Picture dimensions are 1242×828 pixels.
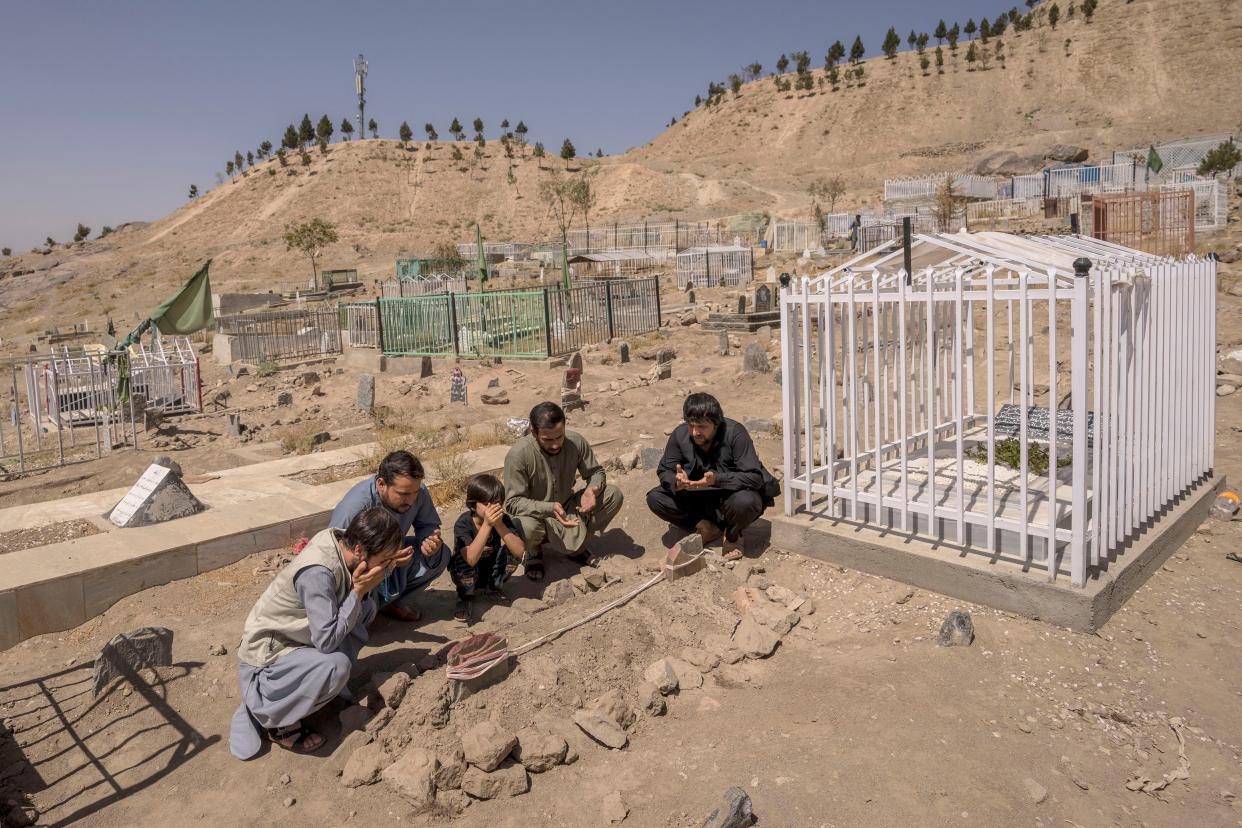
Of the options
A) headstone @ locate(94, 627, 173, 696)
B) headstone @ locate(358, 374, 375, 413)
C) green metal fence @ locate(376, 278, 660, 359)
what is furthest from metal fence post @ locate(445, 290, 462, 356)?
headstone @ locate(94, 627, 173, 696)

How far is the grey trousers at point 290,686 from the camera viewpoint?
340 cm

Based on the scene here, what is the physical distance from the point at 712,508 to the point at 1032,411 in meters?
2.60

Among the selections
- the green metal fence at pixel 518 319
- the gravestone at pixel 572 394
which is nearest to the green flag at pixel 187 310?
the gravestone at pixel 572 394

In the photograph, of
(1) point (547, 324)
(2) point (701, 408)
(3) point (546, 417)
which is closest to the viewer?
(3) point (546, 417)

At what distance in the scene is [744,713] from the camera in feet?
11.8

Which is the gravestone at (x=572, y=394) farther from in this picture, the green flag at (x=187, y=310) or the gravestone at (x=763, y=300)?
the gravestone at (x=763, y=300)

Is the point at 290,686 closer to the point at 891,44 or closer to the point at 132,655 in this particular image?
the point at 132,655

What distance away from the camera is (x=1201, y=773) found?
3.09 m

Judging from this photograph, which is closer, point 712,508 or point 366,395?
point 712,508

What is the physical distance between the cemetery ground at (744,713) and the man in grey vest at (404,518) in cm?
25

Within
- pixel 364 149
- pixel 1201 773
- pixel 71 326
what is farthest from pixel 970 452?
pixel 364 149

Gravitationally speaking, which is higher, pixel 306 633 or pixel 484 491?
pixel 484 491

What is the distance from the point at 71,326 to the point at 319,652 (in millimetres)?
38776

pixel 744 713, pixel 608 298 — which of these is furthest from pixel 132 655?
pixel 608 298
